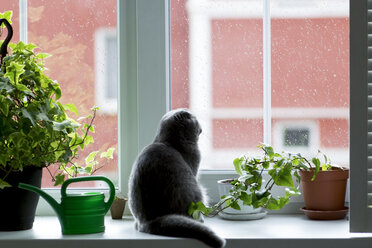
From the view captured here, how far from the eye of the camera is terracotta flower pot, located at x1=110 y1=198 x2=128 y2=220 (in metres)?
1.55

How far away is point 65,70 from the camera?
5.49 feet

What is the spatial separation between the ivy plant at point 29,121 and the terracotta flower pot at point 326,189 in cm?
66

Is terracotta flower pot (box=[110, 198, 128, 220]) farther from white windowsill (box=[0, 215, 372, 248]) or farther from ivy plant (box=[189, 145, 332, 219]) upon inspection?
ivy plant (box=[189, 145, 332, 219])

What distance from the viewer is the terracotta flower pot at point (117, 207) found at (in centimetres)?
155

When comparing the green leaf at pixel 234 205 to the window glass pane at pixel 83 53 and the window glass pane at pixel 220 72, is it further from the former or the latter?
the window glass pane at pixel 83 53

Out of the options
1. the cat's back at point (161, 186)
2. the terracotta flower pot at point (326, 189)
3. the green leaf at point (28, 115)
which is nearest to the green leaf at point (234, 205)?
the cat's back at point (161, 186)

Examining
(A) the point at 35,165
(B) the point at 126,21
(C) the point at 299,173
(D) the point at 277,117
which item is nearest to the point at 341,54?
(D) the point at 277,117

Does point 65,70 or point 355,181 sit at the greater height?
point 65,70

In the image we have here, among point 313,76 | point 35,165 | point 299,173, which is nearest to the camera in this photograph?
point 35,165

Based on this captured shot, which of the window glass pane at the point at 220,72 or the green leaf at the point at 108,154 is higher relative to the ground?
the window glass pane at the point at 220,72

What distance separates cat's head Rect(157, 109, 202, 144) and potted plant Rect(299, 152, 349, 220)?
0.35m

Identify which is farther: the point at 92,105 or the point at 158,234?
the point at 92,105

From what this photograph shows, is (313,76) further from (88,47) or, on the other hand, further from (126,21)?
(88,47)

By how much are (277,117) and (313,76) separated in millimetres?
171
